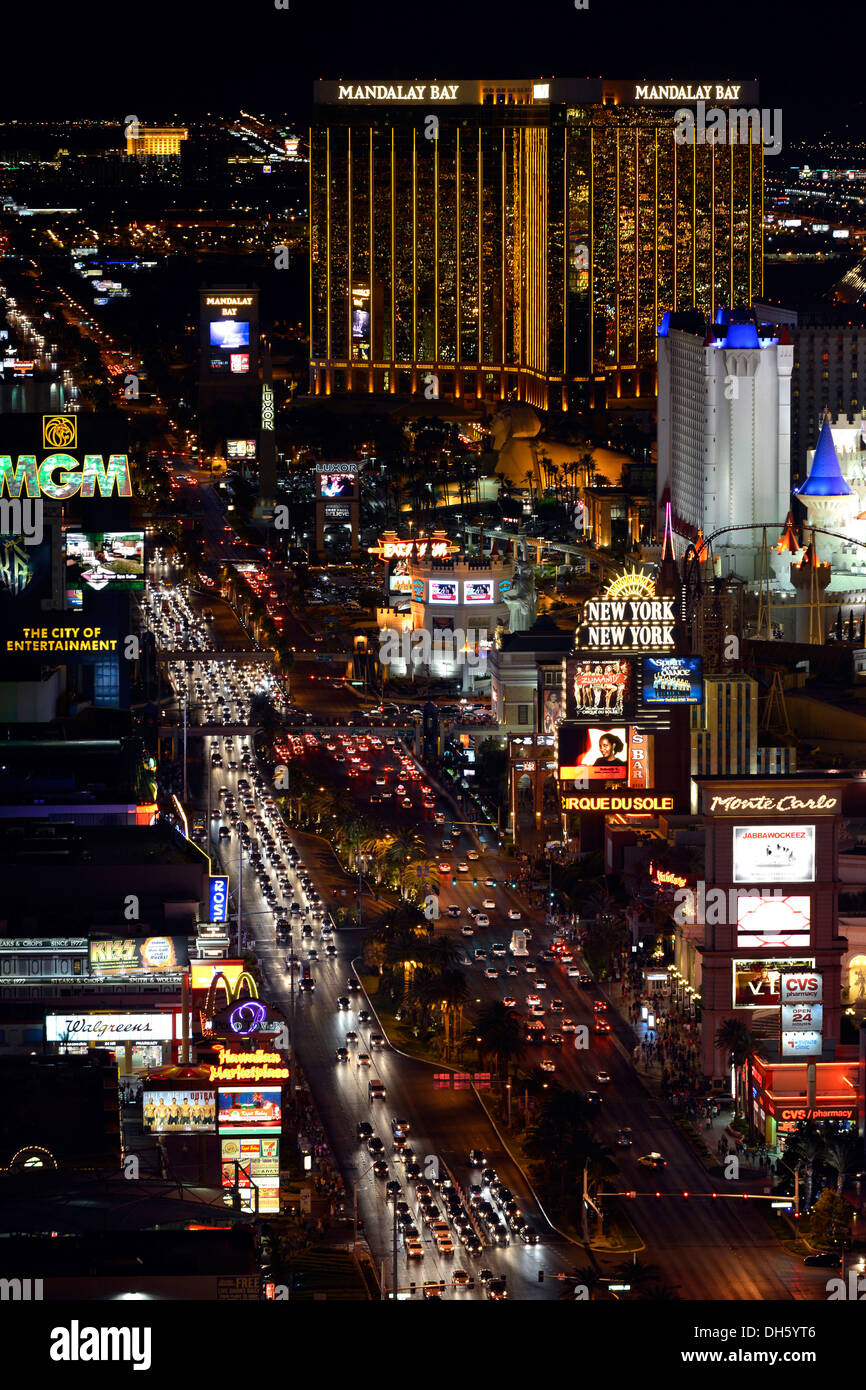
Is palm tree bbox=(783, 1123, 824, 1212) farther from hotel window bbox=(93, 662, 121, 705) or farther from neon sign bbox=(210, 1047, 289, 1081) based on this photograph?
hotel window bbox=(93, 662, 121, 705)

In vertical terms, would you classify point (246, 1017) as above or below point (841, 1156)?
above

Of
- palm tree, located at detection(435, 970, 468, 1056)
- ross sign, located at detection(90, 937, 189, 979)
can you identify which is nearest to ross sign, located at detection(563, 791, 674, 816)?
palm tree, located at detection(435, 970, 468, 1056)

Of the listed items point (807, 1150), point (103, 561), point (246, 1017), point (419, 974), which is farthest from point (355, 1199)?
point (103, 561)

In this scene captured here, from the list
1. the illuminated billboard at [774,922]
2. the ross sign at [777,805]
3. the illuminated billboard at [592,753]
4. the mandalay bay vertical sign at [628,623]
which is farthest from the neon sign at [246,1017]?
the mandalay bay vertical sign at [628,623]

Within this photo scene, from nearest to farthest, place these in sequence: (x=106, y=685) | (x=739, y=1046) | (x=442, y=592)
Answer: (x=739, y=1046) < (x=106, y=685) < (x=442, y=592)

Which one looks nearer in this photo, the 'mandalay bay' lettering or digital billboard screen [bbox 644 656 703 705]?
digital billboard screen [bbox 644 656 703 705]

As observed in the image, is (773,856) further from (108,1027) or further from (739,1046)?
(108,1027)

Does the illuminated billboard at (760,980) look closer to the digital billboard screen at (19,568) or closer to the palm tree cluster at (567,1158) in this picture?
the palm tree cluster at (567,1158)
